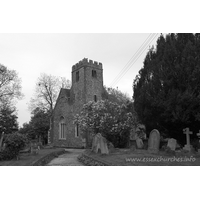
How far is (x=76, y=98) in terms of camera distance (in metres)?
26.6

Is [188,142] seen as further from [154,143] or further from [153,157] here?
[153,157]

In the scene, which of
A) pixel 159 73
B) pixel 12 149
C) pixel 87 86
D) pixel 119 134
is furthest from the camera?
pixel 87 86

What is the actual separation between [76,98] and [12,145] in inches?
631

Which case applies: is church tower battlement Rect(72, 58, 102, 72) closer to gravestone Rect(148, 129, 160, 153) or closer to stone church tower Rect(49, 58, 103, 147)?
stone church tower Rect(49, 58, 103, 147)

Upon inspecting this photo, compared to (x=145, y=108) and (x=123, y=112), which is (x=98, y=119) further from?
(x=145, y=108)

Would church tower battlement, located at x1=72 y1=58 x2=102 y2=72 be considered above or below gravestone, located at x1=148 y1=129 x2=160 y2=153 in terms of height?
above

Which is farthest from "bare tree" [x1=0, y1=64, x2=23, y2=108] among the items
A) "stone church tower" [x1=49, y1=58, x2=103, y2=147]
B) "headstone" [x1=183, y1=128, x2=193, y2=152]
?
"headstone" [x1=183, y1=128, x2=193, y2=152]

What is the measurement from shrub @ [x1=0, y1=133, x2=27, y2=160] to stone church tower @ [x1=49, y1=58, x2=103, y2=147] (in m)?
12.9

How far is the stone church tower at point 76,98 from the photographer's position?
2556 cm

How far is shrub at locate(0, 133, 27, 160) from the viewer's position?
35.4ft

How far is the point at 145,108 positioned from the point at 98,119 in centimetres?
471

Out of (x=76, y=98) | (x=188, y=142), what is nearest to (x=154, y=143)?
(x=188, y=142)

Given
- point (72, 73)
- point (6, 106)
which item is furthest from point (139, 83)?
point (6, 106)

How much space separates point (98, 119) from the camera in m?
17.4
